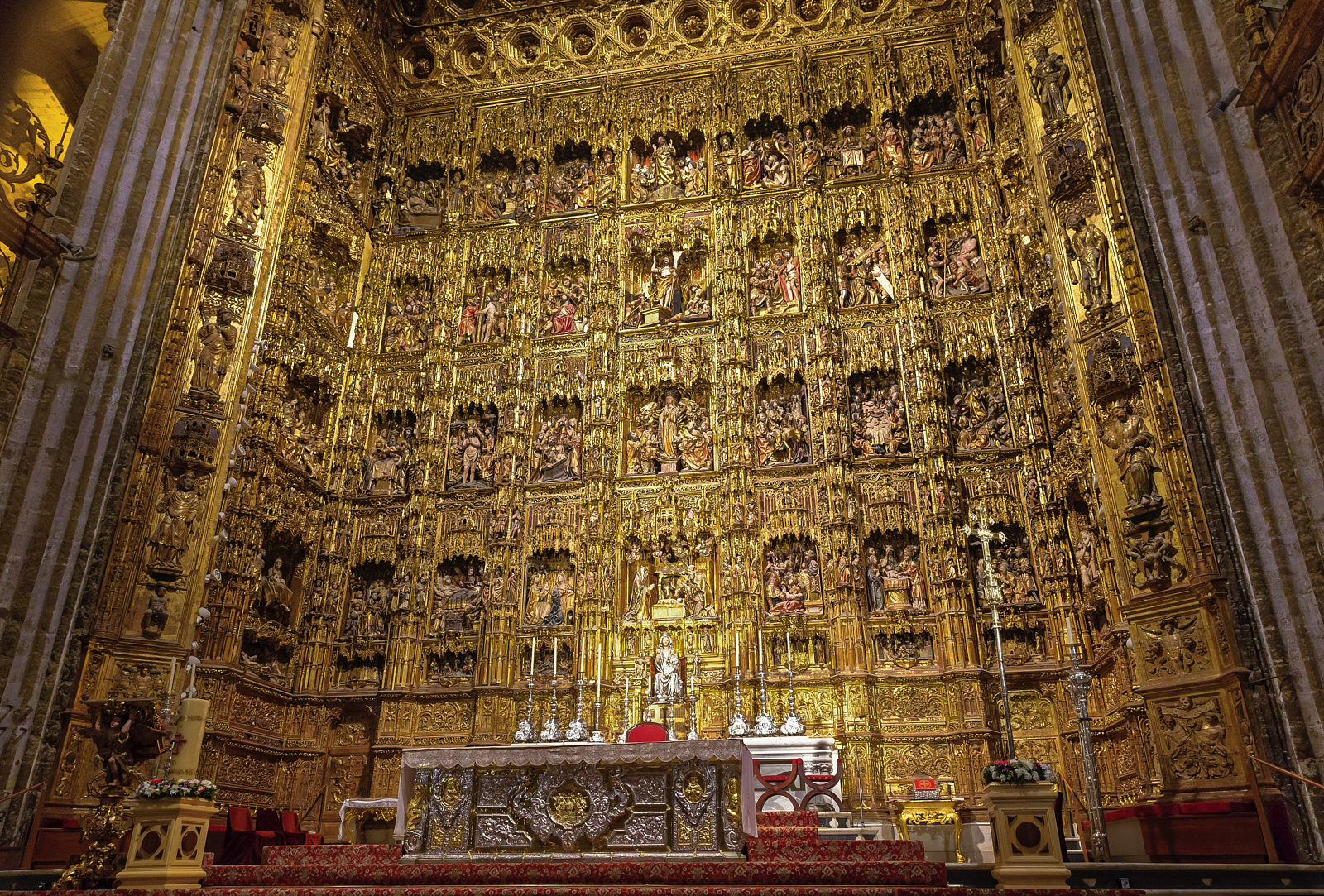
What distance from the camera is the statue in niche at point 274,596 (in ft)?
46.4

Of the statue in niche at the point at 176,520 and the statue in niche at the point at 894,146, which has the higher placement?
the statue in niche at the point at 894,146

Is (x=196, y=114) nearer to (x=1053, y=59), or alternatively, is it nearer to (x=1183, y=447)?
(x=1053, y=59)

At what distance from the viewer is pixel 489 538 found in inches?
612

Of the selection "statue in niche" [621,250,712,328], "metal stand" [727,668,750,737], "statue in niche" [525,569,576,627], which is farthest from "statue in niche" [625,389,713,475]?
"metal stand" [727,668,750,737]

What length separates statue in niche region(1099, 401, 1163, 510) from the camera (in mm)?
9812

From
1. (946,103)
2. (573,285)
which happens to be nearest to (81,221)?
(573,285)

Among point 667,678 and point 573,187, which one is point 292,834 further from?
point 573,187

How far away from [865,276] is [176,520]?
1173 cm

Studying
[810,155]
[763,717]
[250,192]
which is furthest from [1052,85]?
[250,192]

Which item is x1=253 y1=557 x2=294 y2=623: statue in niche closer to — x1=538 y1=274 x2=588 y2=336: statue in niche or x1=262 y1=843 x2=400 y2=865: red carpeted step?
x1=262 y1=843 x2=400 y2=865: red carpeted step

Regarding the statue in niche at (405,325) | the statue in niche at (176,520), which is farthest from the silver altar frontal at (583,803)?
the statue in niche at (405,325)

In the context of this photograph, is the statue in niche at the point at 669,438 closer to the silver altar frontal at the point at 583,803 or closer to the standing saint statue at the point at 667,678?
the standing saint statue at the point at 667,678

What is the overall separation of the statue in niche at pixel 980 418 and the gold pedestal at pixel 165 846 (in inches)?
463

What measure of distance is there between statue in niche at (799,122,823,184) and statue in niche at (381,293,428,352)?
7816 millimetres
